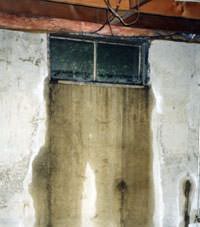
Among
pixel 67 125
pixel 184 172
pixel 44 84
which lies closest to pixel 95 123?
pixel 67 125

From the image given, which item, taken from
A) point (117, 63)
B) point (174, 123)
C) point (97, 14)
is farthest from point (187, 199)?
point (97, 14)

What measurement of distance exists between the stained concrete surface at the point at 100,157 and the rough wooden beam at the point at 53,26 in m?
0.54

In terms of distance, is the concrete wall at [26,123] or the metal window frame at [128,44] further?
the metal window frame at [128,44]

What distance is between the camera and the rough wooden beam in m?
Result: 2.51

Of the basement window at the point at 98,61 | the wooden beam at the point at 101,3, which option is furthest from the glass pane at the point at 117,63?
the wooden beam at the point at 101,3

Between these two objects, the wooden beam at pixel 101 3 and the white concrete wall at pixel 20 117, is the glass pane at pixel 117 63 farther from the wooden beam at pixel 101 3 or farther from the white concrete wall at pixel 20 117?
the wooden beam at pixel 101 3

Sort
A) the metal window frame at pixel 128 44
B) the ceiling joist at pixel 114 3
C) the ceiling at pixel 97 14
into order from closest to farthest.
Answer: the ceiling joist at pixel 114 3 < the ceiling at pixel 97 14 < the metal window frame at pixel 128 44

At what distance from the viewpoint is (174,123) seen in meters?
3.07

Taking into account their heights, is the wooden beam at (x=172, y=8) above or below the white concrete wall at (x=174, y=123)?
above

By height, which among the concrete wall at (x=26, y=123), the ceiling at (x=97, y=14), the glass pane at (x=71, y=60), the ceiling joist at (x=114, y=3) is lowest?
the concrete wall at (x=26, y=123)

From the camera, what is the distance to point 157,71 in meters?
3.00

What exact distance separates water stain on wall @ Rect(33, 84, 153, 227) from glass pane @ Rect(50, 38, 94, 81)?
12 cm

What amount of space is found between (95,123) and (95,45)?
0.80 meters

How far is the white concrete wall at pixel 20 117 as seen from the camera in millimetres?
2543
